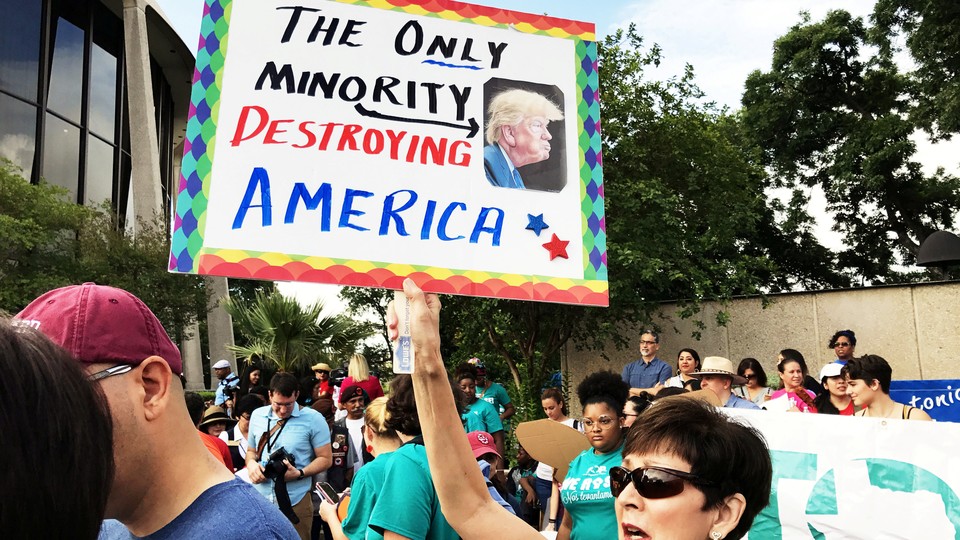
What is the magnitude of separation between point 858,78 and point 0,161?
26.1 metres

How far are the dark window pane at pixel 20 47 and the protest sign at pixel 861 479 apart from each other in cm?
2540

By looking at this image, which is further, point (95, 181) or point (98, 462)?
point (95, 181)

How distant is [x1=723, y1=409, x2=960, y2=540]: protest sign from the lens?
3.85 m

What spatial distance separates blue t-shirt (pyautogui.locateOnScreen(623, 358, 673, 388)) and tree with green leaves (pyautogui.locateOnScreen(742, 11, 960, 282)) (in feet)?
62.7

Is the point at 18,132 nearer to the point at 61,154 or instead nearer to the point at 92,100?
the point at 61,154

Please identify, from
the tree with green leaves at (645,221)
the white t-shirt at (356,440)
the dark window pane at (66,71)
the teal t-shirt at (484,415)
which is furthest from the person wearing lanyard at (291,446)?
the dark window pane at (66,71)

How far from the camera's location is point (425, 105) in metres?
2.59

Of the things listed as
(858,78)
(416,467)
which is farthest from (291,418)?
(858,78)

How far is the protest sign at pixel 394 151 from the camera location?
7.78 ft

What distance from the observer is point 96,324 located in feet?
4.57

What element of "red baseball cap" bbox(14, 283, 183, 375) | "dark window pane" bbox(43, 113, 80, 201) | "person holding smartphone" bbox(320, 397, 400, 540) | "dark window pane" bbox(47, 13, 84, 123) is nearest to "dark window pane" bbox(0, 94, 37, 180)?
"dark window pane" bbox(43, 113, 80, 201)

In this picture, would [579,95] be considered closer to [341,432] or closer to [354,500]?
[354,500]

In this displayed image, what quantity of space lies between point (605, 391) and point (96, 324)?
356 centimetres

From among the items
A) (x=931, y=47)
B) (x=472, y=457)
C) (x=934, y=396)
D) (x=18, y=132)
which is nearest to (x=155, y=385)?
(x=472, y=457)
